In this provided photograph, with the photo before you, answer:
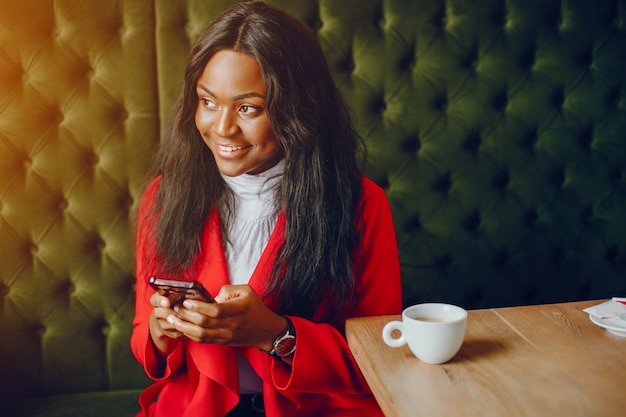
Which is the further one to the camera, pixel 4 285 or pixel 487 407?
pixel 4 285

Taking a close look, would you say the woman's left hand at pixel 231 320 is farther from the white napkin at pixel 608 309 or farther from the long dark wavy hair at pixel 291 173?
the white napkin at pixel 608 309

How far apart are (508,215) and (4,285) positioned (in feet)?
5.13

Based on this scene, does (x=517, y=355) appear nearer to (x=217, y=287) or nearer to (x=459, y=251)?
(x=217, y=287)

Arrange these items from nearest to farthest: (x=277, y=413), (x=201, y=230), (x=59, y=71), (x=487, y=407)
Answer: (x=487, y=407) → (x=277, y=413) → (x=201, y=230) → (x=59, y=71)

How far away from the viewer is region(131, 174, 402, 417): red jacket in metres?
1.18

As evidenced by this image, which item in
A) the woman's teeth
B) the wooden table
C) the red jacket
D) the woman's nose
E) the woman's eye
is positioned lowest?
the red jacket

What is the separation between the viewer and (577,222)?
2.06 m

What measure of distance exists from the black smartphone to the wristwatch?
177 mm

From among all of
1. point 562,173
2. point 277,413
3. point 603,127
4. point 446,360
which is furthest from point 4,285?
point 603,127

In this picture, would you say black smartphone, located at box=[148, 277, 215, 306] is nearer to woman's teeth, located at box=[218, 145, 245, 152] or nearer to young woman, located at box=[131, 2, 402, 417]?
young woman, located at box=[131, 2, 402, 417]

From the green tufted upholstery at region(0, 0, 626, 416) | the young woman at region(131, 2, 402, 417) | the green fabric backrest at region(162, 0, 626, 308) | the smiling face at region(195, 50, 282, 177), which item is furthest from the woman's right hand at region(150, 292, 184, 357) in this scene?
the green fabric backrest at region(162, 0, 626, 308)

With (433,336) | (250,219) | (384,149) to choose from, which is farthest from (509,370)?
(384,149)

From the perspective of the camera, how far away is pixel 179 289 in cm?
103

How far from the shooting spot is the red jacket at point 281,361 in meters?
1.18
